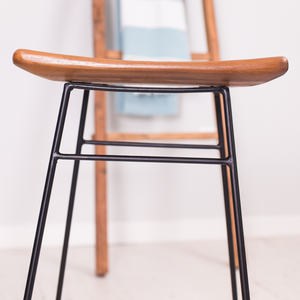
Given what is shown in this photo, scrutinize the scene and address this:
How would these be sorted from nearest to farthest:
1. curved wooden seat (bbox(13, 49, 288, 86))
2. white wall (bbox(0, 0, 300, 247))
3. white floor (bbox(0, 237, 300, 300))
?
curved wooden seat (bbox(13, 49, 288, 86))
white floor (bbox(0, 237, 300, 300))
white wall (bbox(0, 0, 300, 247))

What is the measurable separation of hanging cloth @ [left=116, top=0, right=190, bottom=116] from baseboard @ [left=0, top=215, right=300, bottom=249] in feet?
1.53

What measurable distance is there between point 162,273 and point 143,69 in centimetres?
73

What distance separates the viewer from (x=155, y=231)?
1.30 metres

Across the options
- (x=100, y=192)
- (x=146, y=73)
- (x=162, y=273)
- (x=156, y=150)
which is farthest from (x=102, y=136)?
(x=146, y=73)

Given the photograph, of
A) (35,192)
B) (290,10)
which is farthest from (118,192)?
(290,10)

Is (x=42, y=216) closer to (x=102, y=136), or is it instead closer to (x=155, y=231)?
(x=102, y=136)

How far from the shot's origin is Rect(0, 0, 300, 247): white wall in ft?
3.95

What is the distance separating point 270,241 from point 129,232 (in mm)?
568


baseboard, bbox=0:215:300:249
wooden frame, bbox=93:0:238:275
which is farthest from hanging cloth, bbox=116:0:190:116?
baseboard, bbox=0:215:300:249

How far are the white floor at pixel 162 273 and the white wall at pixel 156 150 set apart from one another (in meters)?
0.09

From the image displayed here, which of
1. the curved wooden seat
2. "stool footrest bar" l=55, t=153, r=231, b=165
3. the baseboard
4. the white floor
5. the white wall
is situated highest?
the white wall

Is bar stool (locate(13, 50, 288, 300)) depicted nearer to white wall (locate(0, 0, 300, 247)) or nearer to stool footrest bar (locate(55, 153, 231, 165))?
stool footrest bar (locate(55, 153, 231, 165))

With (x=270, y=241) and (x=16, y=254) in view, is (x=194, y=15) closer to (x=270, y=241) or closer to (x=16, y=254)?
(x=270, y=241)

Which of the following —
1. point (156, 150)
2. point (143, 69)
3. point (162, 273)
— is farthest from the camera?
point (156, 150)
